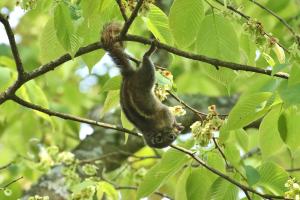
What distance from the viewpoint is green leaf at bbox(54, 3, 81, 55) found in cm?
254

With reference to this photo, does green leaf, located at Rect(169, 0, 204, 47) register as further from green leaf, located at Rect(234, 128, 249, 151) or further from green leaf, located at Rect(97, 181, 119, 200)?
green leaf, located at Rect(97, 181, 119, 200)

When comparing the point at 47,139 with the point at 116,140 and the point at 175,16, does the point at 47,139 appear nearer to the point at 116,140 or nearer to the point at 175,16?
the point at 116,140

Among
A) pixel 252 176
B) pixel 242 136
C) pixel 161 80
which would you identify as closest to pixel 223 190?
pixel 252 176

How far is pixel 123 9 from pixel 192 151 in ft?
2.52

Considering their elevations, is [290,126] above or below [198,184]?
above

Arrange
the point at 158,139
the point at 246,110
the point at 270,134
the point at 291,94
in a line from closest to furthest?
the point at 291,94 → the point at 246,110 → the point at 270,134 → the point at 158,139

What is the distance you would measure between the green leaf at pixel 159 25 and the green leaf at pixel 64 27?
32cm

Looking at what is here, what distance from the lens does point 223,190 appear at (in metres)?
2.78

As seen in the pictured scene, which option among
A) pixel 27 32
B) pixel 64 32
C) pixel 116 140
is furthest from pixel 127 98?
pixel 27 32

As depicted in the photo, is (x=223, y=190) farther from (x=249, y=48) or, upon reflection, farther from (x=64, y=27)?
(x=64, y=27)

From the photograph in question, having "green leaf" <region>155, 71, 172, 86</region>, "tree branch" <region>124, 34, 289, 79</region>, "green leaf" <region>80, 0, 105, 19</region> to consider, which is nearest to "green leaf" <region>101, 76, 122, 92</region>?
"green leaf" <region>155, 71, 172, 86</region>

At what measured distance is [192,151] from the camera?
9.54 feet

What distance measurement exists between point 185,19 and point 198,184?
0.78 m

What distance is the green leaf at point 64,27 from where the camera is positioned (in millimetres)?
2541
